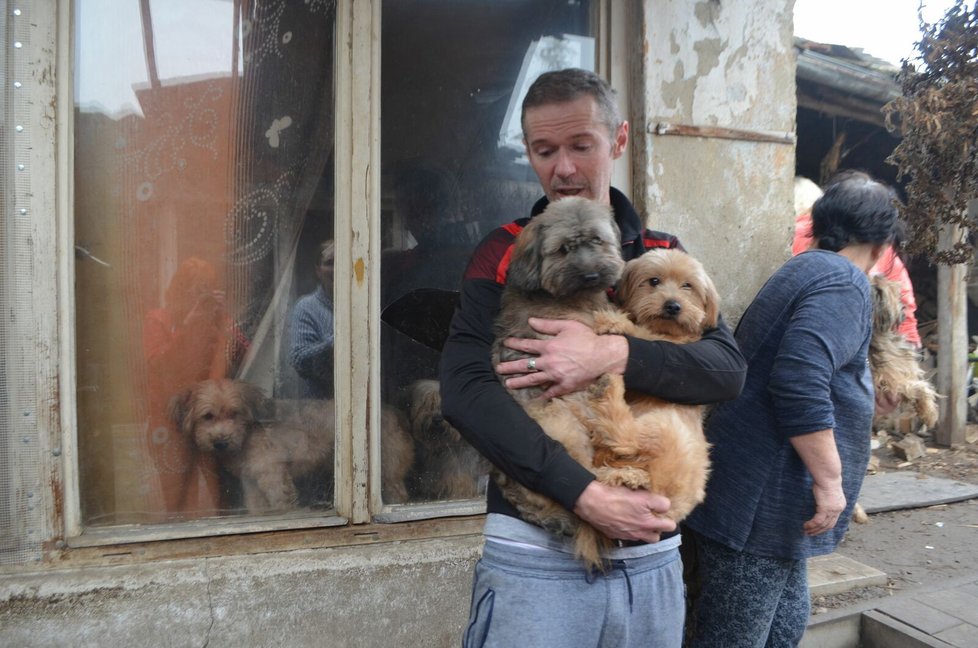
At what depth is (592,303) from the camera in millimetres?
2156

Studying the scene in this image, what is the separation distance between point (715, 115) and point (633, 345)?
2594mm

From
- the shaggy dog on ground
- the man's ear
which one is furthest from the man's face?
the shaggy dog on ground

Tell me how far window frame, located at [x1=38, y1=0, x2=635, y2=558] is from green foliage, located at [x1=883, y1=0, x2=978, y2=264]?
7.59 ft

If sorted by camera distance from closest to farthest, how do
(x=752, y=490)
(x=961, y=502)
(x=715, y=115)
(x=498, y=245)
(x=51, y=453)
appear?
(x=498, y=245) → (x=752, y=490) → (x=51, y=453) → (x=715, y=115) → (x=961, y=502)

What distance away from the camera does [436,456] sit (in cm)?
385

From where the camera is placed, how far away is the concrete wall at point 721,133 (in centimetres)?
370

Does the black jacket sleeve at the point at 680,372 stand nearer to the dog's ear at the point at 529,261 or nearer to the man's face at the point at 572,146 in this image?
the dog's ear at the point at 529,261

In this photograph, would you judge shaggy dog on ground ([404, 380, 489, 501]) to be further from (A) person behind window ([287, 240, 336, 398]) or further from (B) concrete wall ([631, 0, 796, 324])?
(B) concrete wall ([631, 0, 796, 324])

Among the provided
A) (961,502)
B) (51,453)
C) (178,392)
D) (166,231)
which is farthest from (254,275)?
(961,502)

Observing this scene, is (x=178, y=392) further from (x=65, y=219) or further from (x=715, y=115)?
(x=715, y=115)

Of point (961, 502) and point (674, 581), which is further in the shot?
point (961, 502)

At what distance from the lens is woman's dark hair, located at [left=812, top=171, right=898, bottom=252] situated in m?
2.76

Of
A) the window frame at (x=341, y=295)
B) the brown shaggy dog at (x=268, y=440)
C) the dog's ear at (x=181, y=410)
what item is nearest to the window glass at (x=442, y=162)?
the window frame at (x=341, y=295)

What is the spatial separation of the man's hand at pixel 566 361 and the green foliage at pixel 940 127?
3969 millimetres
